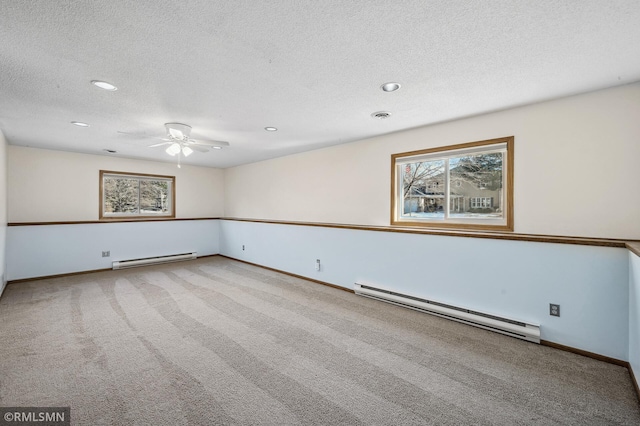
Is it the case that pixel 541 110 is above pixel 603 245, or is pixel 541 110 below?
above

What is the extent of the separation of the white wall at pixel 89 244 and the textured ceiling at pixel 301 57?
2326 millimetres

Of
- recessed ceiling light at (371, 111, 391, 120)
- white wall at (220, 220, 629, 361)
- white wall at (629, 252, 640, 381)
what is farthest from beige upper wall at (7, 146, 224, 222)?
white wall at (629, 252, 640, 381)

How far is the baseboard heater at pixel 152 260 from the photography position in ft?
17.8

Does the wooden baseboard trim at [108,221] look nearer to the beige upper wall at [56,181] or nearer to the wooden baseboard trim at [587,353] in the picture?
the beige upper wall at [56,181]

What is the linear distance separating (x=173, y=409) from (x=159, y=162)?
18.8 ft

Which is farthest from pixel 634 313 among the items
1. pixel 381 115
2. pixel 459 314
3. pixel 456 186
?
pixel 381 115

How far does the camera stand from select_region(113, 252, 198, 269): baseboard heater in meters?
5.44

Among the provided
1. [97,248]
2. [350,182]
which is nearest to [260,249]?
[350,182]

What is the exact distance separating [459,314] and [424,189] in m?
1.62

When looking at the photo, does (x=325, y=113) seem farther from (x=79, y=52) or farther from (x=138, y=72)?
(x=79, y=52)

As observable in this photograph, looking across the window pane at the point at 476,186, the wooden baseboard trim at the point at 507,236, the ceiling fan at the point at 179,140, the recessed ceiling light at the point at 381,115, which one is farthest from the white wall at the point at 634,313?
the ceiling fan at the point at 179,140

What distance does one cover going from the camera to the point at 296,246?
16.0 feet

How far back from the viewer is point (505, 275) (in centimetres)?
275

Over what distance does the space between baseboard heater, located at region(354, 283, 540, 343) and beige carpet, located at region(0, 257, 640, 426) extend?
9 centimetres
